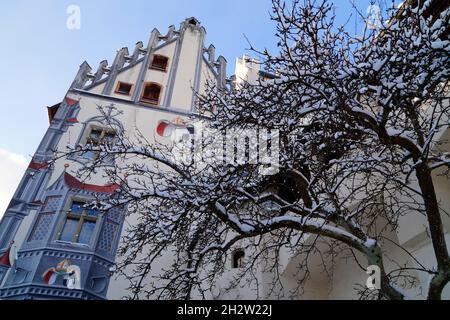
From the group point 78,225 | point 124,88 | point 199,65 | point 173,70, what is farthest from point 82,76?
point 78,225

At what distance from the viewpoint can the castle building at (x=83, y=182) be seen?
752cm

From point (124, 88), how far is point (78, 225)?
17.9 ft

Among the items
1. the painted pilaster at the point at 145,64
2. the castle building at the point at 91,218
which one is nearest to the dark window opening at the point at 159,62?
the painted pilaster at the point at 145,64

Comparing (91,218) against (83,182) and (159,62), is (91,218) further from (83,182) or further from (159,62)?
(159,62)

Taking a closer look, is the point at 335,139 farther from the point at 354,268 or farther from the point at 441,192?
the point at 354,268

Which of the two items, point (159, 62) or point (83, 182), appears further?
point (159, 62)

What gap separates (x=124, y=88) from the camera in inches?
482

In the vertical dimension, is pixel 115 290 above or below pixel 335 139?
below

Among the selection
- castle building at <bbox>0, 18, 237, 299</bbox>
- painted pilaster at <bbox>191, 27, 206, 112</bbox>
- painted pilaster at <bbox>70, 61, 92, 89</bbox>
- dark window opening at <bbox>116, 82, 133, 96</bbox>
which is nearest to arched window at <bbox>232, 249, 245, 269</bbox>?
castle building at <bbox>0, 18, 237, 299</bbox>

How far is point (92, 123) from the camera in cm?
1073
